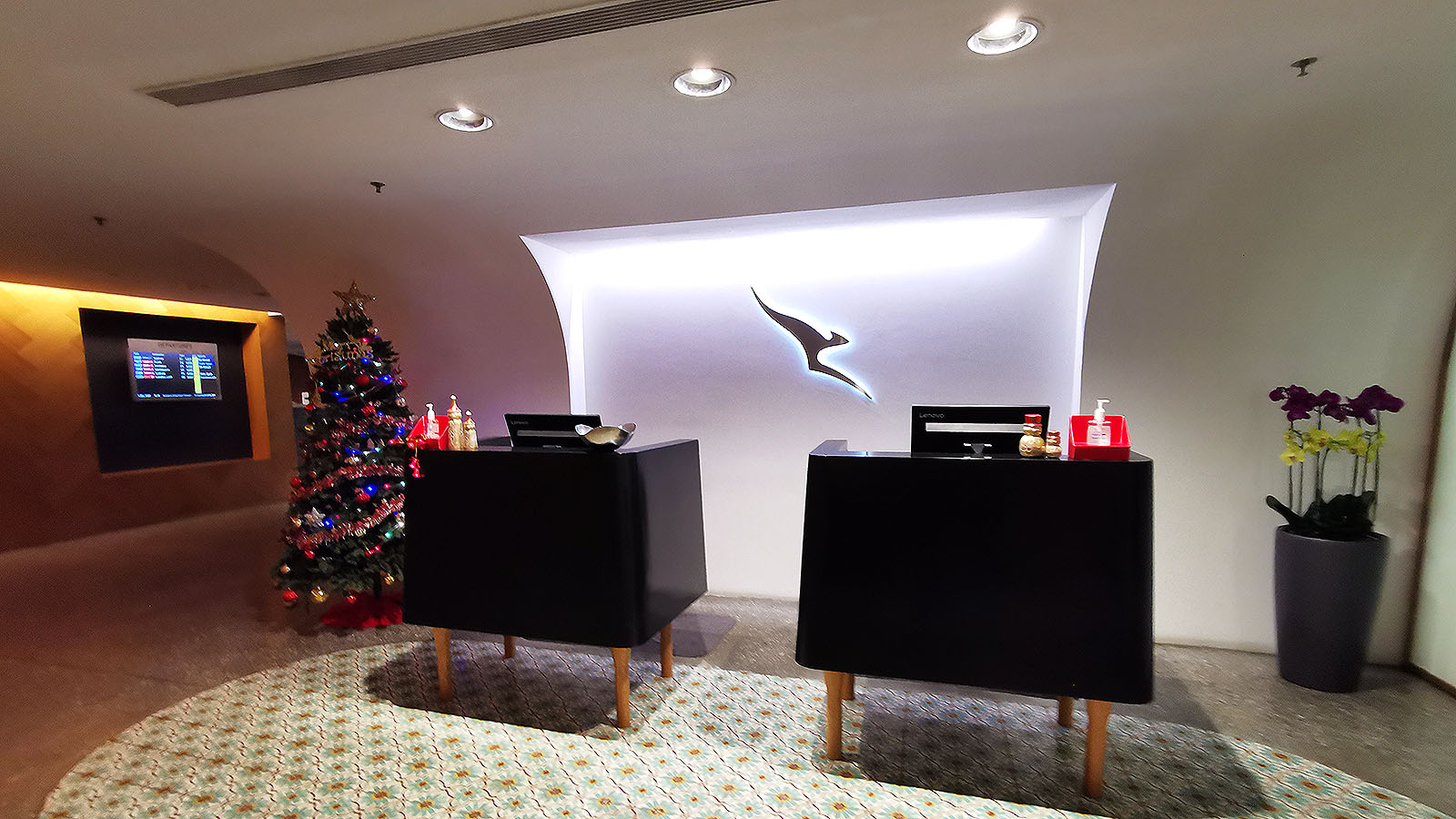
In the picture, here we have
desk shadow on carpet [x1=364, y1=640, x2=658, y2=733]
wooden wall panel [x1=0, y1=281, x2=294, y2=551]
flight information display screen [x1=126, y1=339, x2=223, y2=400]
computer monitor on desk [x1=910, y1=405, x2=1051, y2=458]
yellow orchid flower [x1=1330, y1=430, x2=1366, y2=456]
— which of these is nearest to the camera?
computer monitor on desk [x1=910, y1=405, x2=1051, y2=458]

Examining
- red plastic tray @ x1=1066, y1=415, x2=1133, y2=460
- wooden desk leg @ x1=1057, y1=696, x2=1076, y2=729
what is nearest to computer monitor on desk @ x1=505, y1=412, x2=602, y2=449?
red plastic tray @ x1=1066, y1=415, x2=1133, y2=460

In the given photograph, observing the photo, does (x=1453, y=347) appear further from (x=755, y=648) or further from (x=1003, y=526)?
(x=755, y=648)

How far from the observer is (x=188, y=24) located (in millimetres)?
2111

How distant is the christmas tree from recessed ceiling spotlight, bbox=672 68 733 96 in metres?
2.96

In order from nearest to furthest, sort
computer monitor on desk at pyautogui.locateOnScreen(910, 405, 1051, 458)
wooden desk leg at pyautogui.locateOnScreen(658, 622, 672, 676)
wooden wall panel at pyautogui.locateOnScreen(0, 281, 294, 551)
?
computer monitor on desk at pyautogui.locateOnScreen(910, 405, 1051, 458), wooden desk leg at pyautogui.locateOnScreen(658, 622, 672, 676), wooden wall panel at pyautogui.locateOnScreen(0, 281, 294, 551)

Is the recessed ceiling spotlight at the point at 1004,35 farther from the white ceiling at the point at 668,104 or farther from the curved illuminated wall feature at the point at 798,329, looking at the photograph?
the curved illuminated wall feature at the point at 798,329

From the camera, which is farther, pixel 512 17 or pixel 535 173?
pixel 535 173

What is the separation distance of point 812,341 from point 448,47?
117 inches

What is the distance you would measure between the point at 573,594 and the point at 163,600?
4033 millimetres

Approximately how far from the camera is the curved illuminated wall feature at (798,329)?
4.19m

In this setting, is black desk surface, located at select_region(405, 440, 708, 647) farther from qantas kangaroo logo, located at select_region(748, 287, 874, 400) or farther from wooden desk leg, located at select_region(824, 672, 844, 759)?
qantas kangaroo logo, located at select_region(748, 287, 874, 400)

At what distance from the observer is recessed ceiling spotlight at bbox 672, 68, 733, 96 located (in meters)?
2.46

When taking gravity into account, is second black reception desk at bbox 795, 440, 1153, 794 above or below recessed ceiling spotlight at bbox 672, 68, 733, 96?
below

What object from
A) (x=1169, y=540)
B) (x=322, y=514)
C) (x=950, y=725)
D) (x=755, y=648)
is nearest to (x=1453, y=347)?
(x=1169, y=540)
